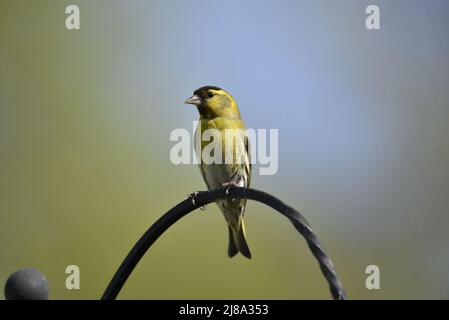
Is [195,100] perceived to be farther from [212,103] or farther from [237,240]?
[237,240]

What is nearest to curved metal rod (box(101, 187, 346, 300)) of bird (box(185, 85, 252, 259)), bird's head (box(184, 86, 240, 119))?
bird (box(185, 85, 252, 259))

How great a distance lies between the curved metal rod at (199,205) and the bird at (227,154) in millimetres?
1540

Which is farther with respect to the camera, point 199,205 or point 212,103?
point 212,103

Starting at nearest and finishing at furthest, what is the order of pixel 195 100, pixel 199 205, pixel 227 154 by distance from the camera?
pixel 199 205 → pixel 227 154 → pixel 195 100

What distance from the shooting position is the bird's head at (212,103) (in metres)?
5.29

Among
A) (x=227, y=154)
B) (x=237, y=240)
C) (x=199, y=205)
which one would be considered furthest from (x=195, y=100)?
(x=199, y=205)

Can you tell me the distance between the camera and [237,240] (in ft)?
16.8

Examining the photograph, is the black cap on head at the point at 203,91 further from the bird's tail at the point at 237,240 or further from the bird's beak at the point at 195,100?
the bird's tail at the point at 237,240

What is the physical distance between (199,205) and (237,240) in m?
1.83

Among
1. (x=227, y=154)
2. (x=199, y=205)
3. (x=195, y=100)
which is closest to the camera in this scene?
(x=199, y=205)

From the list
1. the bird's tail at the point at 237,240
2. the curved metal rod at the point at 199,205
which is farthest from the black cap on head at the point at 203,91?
the curved metal rod at the point at 199,205

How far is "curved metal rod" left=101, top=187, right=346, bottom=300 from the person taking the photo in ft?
8.32

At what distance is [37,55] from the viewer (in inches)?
290
